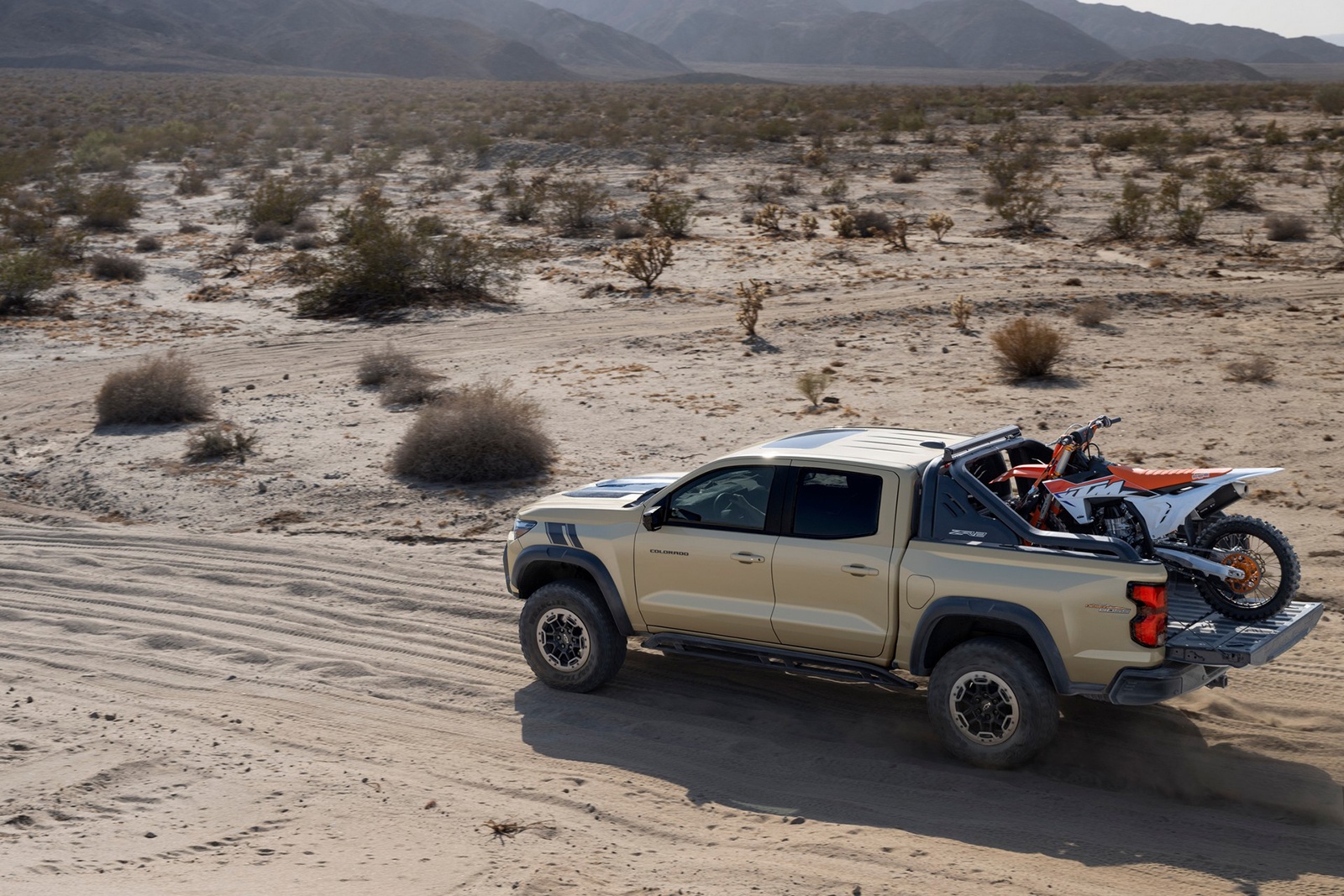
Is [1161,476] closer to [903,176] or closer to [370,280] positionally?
[370,280]

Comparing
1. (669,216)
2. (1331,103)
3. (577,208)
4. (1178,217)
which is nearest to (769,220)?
(669,216)

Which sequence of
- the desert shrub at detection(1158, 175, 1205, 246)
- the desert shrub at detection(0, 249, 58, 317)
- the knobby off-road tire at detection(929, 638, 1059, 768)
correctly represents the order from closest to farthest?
the knobby off-road tire at detection(929, 638, 1059, 768)
the desert shrub at detection(0, 249, 58, 317)
the desert shrub at detection(1158, 175, 1205, 246)

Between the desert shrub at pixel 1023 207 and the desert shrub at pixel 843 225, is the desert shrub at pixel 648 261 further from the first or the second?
the desert shrub at pixel 1023 207

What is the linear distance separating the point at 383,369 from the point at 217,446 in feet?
11.8

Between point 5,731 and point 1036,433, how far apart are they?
10.2 meters

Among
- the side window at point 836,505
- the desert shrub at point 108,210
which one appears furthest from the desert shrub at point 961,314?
the desert shrub at point 108,210

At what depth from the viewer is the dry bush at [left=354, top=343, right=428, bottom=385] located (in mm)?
17109

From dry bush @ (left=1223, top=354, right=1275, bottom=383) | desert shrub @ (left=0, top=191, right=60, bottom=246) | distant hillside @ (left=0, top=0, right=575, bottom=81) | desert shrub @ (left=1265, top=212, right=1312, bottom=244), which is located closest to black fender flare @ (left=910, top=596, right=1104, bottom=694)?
dry bush @ (left=1223, top=354, right=1275, bottom=383)

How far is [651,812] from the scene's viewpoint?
6316mm

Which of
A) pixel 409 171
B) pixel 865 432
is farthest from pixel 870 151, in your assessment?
pixel 865 432

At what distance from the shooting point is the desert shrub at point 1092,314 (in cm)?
1852

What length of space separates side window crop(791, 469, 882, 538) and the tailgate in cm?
168

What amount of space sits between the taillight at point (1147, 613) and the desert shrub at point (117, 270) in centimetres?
2366

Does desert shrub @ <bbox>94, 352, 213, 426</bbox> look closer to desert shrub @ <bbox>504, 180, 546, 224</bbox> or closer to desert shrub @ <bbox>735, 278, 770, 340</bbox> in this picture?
desert shrub @ <bbox>735, 278, 770, 340</bbox>
